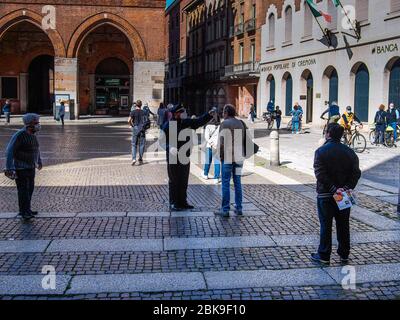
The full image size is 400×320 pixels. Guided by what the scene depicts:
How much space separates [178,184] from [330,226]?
3497mm

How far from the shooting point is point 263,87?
139 feet

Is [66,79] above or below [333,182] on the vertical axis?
above

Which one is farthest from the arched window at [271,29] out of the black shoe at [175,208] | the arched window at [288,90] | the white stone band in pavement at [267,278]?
the white stone band in pavement at [267,278]

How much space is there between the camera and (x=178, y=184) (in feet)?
30.4

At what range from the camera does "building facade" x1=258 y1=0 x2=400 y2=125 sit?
26422 mm

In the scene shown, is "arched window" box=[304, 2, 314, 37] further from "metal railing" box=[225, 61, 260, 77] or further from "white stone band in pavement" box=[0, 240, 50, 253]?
"white stone band in pavement" box=[0, 240, 50, 253]

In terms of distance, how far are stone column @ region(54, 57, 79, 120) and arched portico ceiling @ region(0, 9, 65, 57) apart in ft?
1.94

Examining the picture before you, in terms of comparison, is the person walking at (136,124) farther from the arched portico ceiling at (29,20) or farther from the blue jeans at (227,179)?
the arched portico ceiling at (29,20)

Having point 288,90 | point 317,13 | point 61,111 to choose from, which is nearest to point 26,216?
point 317,13

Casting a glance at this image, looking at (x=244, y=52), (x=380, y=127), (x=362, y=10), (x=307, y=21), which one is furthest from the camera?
(x=244, y=52)

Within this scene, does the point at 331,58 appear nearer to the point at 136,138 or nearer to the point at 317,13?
the point at 317,13

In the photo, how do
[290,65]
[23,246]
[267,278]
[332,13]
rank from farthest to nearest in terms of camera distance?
[290,65] → [332,13] → [23,246] → [267,278]

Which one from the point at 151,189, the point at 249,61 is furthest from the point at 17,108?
the point at 151,189

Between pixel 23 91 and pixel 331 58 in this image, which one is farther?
pixel 23 91
